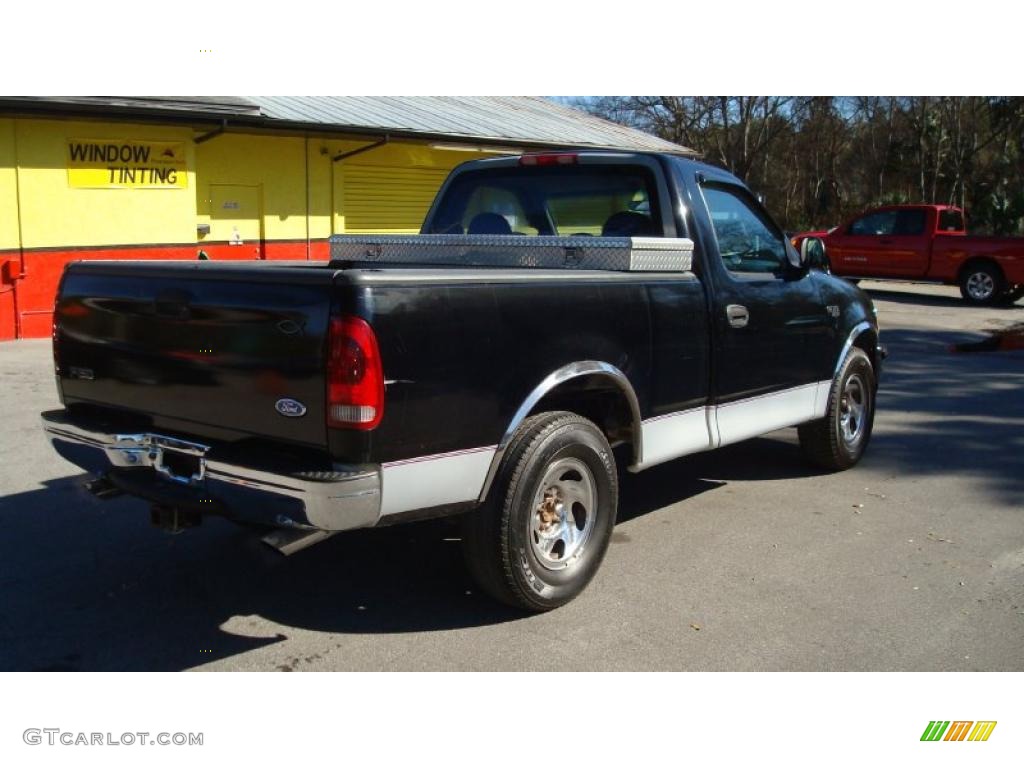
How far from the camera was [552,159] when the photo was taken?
5773mm

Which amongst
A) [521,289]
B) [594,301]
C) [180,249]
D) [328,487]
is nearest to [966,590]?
[594,301]

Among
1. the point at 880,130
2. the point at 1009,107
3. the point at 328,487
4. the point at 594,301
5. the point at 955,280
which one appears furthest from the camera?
the point at 880,130

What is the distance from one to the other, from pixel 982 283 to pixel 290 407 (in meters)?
19.3

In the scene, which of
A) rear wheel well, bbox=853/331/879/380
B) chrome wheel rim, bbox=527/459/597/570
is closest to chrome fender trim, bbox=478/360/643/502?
chrome wheel rim, bbox=527/459/597/570

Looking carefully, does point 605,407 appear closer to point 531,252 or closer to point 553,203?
point 531,252

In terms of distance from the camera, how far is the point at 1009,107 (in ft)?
108

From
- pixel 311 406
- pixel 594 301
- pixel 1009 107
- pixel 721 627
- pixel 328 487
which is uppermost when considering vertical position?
pixel 1009 107

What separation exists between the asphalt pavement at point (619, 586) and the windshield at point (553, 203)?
1.73 m

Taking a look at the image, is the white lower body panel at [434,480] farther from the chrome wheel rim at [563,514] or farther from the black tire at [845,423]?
the black tire at [845,423]

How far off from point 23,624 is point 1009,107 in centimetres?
3549

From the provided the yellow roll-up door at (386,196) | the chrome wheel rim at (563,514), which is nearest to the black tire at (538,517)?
the chrome wheel rim at (563,514)

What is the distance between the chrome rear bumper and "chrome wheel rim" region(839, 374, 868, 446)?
4167 millimetres

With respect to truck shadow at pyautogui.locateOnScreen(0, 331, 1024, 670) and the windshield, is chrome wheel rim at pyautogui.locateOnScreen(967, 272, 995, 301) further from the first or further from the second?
the windshield
